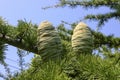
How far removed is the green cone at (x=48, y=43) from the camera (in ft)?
2.10

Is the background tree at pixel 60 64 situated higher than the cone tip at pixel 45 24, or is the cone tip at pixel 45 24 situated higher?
the cone tip at pixel 45 24

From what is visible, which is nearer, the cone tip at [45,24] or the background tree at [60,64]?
the background tree at [60,64]

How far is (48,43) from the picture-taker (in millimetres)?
652

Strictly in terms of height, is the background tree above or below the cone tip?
below

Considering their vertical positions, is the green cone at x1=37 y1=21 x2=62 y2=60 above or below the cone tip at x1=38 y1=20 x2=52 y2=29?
below

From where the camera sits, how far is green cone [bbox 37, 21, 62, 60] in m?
0.64

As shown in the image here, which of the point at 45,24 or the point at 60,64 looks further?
the point at 45,24

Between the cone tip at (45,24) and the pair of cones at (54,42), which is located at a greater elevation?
the cone tip at (45,24)

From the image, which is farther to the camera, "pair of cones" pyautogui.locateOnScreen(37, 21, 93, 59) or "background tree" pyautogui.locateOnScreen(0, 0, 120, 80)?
"pair of cones" pyautogui.locateOnScreen(37, 21, 93, 59)

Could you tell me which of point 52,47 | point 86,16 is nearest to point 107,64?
point 52,47

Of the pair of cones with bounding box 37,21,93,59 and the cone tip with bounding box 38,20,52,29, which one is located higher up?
the cone tip with bounding box 38,20,52,29

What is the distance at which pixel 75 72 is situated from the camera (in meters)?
0.60

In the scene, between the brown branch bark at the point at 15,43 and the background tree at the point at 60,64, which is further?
the brown branch bark at the point at 15,43

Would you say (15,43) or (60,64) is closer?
(60,64)
